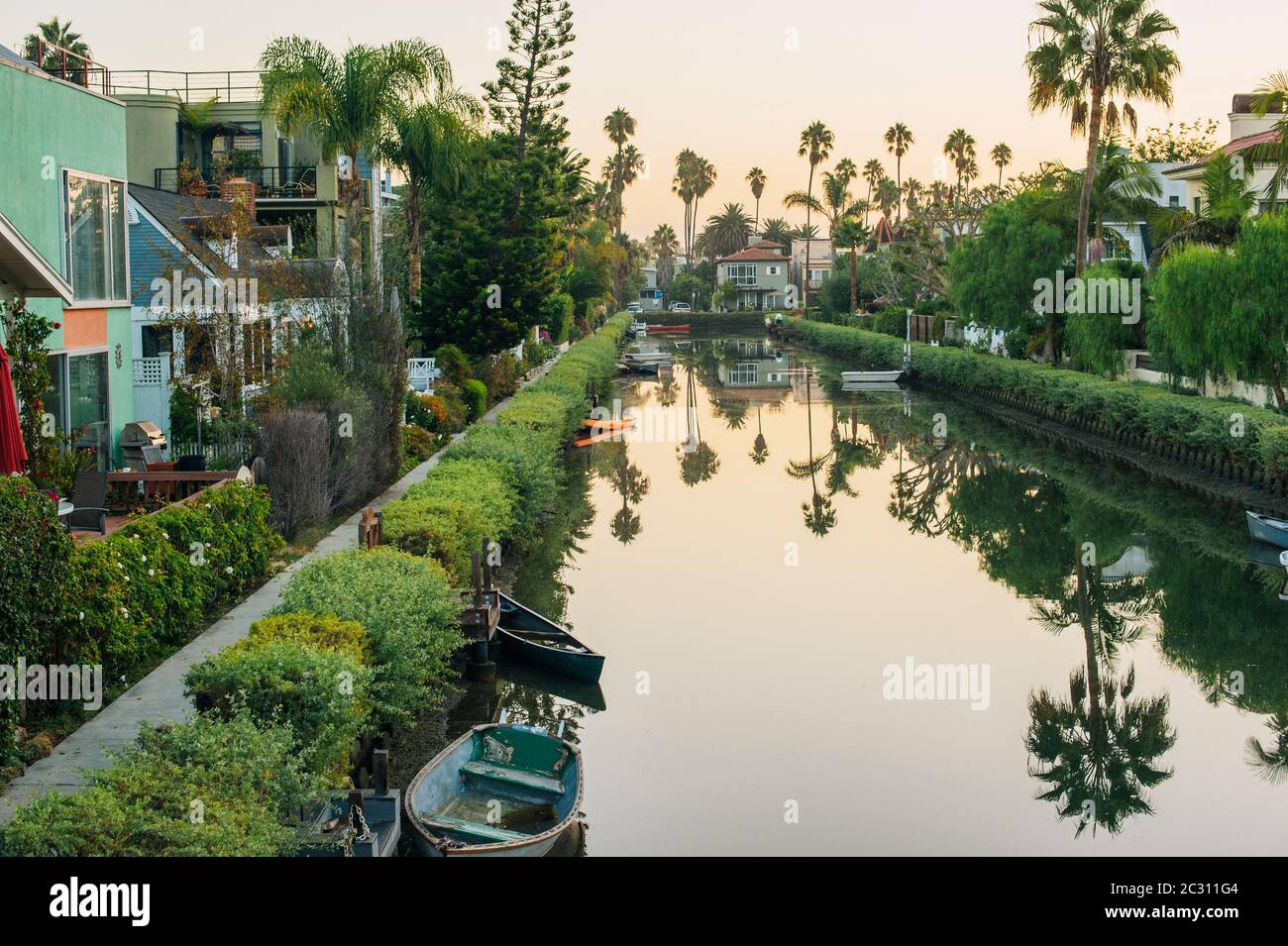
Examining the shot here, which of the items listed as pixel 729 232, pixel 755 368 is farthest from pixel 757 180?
pixel 755 368

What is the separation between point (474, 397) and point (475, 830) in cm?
2730

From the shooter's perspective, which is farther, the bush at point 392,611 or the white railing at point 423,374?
the white railing at point 423,374

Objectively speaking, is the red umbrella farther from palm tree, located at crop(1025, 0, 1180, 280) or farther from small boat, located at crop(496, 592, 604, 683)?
palm tree, located at crop(1025, 0, 1180, 280)

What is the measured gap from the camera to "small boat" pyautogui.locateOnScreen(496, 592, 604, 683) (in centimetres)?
1568

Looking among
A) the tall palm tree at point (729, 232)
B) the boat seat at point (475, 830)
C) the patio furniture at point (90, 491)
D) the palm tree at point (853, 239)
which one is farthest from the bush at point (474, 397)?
the tall palm tree at point (729, 232)

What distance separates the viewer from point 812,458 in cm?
3719

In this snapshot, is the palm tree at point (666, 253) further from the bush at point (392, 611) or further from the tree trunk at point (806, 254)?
the bush at point (392, 611)

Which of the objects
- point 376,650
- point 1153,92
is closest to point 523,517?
point 376,650

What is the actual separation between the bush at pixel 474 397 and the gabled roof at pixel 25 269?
19918mm

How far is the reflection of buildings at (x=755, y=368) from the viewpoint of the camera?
63737mm

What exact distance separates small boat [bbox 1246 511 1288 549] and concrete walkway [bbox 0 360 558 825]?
15527 millimetres

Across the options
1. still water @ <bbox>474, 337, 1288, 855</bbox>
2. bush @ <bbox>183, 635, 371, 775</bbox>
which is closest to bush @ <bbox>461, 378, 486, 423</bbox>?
still water @ <bbox>474, 337, 1288, 855</bbox>

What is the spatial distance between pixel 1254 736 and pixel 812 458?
23.2 meters
